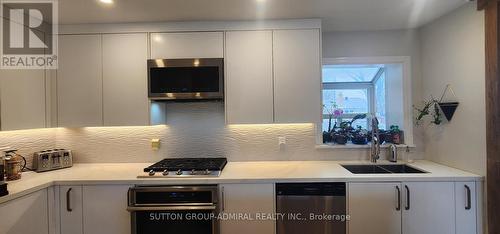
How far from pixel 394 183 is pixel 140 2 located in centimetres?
239

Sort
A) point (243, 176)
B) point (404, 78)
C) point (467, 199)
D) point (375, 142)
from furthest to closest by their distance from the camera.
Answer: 1. point (404, 78)
2. point (375, 142)
3. point (243, 176)
4. point (467, 199)

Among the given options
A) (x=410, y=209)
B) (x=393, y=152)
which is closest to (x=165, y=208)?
(x=410, y=209)

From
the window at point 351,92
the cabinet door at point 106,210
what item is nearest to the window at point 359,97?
the window at point 351,92

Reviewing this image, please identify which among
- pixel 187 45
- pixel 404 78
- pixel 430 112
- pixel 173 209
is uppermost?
pixel 187 45

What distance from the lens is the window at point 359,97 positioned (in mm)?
2797

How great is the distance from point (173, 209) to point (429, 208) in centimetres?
195

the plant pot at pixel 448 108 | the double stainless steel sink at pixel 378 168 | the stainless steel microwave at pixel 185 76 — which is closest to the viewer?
the plant pot at pixel 448 108

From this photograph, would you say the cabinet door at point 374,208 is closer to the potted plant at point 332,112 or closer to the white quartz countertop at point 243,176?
the white quartz countertop at point 243,176

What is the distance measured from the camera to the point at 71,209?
206 cm

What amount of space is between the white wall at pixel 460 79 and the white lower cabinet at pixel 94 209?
2707mm

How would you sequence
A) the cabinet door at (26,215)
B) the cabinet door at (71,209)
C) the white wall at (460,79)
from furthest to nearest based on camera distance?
the cabinet door at (71,209) < the white wall at (460,79) < the cabinet door at (26,215)

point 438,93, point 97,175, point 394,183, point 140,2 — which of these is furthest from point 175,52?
point 438,93

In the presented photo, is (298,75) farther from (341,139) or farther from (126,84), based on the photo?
(126,84)

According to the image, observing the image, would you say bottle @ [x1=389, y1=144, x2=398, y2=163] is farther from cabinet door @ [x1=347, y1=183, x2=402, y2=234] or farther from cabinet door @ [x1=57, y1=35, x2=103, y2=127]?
cabinet door @ [x1=57, y1=35, x2=103, y2=127]
